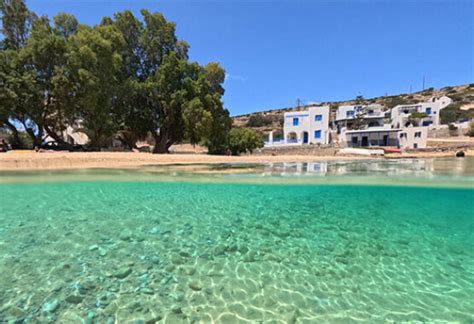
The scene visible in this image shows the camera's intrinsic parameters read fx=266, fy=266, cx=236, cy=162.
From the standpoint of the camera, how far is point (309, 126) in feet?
146

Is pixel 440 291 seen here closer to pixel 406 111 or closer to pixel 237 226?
pixel 237 226

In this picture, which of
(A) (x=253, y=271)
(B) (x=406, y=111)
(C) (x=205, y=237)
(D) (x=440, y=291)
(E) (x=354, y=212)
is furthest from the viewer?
(B) (x=406, y=111)

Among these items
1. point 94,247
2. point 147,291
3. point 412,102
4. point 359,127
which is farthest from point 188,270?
point 412,102

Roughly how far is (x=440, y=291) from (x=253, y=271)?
8.12 feet

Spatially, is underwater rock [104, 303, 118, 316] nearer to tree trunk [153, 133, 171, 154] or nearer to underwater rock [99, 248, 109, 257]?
underwater rock [99, 248, 109, 257]

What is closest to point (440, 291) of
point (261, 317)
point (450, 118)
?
point (261, 317)

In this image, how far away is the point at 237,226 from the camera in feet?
19.9

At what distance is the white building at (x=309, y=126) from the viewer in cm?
4344

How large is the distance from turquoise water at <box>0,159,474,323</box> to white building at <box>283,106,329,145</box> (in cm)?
3622

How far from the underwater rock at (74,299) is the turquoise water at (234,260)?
0.02 m

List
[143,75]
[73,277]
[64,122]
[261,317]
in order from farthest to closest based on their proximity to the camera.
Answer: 1. [143,75]
2. [64,122]
3. [73,277]
4. [261,317]

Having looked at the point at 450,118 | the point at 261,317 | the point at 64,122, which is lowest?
the point at 261,317

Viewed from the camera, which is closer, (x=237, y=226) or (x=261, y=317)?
(x=261, y=317)

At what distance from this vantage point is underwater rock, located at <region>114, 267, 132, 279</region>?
377 centimetres
